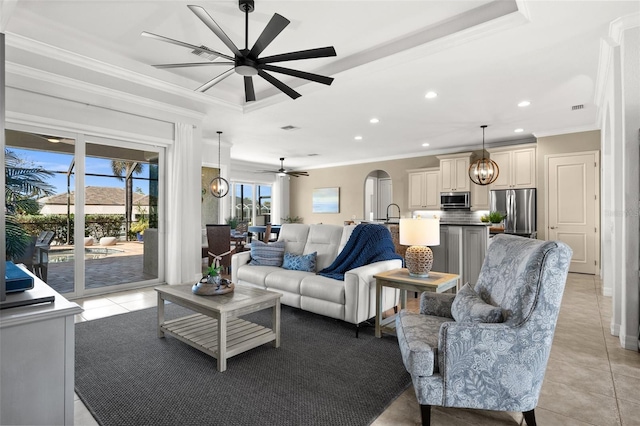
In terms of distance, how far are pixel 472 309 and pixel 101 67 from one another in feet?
14.2

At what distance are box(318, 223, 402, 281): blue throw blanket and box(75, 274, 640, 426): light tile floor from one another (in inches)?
60.6

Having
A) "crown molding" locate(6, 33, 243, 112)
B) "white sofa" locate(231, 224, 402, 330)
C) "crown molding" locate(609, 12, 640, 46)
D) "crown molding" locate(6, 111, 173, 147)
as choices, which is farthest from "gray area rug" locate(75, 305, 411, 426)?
"crown molding" locate(609, 12, 640, 46)

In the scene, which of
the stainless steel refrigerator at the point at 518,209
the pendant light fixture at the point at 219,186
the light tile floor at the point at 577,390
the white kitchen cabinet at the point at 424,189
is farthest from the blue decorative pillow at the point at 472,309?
the white kitchen cabinet at the point at 424,189

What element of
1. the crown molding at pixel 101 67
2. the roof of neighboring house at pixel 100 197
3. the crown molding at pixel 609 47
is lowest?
the roof of neighboring house at pixel 100 197

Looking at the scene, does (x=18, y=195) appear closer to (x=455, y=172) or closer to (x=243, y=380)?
(x=243, y=380)

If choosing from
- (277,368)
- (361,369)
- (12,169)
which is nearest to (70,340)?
(277,368)

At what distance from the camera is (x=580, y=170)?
6082mm

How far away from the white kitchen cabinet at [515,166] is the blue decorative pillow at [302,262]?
504 centimetres

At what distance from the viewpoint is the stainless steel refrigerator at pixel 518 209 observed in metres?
6.62

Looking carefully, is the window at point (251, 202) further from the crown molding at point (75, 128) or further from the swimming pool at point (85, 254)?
the swimming pool at point (85, 254)

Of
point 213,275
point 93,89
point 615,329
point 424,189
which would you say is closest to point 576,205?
point 424,189

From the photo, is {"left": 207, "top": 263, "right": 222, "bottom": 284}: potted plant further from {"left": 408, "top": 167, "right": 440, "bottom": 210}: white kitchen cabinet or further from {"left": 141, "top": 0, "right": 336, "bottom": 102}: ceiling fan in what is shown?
{"left": 408, "top": 167, "right": 440, "bottom": 210}: white kitchen cabinet

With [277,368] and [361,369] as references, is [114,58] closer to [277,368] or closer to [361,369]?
[277,368]

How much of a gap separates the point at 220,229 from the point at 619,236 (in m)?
4.91
